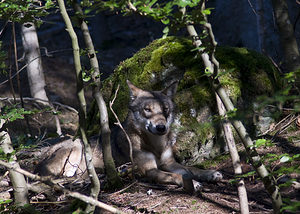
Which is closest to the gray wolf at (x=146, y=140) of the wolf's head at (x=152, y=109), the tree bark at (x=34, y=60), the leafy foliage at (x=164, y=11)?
the wolf's head at (x=152, y=109)

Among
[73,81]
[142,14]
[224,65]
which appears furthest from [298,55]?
[73,81]

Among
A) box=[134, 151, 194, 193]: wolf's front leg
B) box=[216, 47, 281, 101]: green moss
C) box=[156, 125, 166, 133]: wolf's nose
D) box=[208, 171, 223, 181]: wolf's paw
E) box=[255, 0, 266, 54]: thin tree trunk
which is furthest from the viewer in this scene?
box=[255, 0, 266, 54]: thin tree trunk

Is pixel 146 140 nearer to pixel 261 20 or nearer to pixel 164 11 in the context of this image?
pixel 164 11

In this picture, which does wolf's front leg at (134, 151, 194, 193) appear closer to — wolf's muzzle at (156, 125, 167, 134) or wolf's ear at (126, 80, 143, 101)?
wolf's muzzle at (156, 125, 167, 134)

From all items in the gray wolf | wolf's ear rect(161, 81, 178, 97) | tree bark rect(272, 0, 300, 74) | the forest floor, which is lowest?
the forest floor

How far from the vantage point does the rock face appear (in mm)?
5535

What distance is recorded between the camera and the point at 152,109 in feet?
17.6

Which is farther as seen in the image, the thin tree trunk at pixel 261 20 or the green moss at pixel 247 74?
the thin tree trunk at pixel 261 20

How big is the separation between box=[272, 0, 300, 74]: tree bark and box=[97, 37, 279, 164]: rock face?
1.52 ft

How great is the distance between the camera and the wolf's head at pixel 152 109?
5161mm

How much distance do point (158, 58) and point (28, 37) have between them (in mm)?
5693

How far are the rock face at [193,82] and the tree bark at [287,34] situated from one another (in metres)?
0.46

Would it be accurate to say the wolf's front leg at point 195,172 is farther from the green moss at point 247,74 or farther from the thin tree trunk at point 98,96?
the green moss at point 247,74

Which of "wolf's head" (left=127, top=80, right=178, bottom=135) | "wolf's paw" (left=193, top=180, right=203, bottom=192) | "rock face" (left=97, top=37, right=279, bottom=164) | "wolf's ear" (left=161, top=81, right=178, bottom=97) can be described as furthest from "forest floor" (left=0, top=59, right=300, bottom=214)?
"wolf's ear" (left=161, top=81, right=178, bottom=97)
